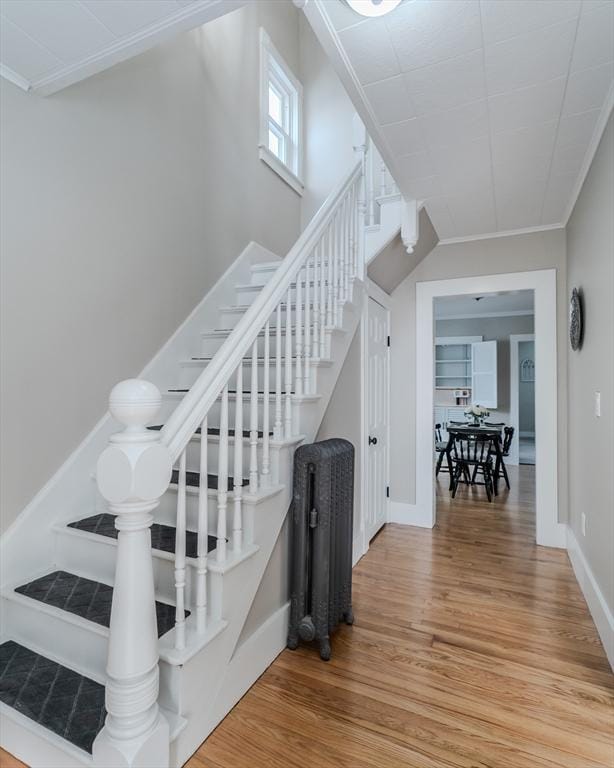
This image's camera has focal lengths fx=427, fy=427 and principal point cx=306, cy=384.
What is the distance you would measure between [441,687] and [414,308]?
2.94 meters

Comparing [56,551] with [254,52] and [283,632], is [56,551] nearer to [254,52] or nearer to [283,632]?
[283,632]

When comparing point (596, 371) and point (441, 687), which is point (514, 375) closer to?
point (596, 371)

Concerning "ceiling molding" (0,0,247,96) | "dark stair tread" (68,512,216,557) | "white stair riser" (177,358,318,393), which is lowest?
"dark stair tread" (68,512,216,557)

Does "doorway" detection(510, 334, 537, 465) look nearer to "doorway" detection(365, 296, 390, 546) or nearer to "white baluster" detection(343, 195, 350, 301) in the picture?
"doorway" detection(365, 296, 390, 546)

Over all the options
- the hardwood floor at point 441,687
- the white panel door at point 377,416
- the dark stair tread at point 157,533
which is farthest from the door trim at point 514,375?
the dark stair tread at point 157,533

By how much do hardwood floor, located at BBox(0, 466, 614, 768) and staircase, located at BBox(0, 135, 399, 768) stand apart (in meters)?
0.20

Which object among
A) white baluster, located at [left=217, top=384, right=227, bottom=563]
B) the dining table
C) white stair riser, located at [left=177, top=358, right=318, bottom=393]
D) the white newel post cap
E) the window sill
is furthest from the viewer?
the dining table

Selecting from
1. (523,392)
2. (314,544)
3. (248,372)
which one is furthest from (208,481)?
(523,392)

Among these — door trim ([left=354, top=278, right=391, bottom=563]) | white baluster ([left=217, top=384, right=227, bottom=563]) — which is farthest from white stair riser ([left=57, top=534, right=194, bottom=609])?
door trim ([left=354, top=278, right=391, bottom=563])

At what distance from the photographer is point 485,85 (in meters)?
1.79

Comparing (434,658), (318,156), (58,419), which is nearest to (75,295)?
(58,419)

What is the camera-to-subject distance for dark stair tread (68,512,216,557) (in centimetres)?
173

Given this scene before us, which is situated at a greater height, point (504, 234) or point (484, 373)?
point (504, 234)

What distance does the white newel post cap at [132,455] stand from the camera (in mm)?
1121
